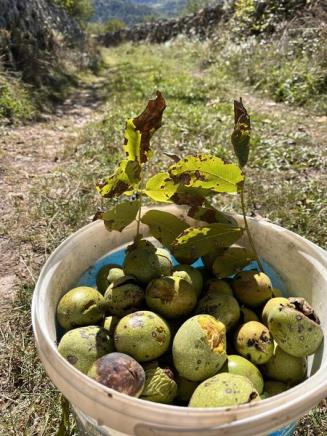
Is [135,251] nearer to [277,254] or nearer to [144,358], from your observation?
[144,358]

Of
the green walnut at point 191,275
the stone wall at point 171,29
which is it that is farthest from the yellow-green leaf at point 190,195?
the stone wall at point 171,29

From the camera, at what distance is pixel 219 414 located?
111cm

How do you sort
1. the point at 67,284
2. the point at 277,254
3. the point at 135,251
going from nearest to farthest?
the point at 135,251
the point at 67,284
the point at 277,254

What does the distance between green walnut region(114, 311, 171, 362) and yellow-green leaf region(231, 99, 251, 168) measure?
65cm

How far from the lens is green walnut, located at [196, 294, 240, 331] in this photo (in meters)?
1.60

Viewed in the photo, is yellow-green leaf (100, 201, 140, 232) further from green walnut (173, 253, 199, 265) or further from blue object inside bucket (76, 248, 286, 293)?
blue object inside bucket (76, 248, 286, 293)

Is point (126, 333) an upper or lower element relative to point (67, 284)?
upper

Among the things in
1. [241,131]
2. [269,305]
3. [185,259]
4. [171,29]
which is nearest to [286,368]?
[269,305]

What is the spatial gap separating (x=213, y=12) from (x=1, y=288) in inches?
456

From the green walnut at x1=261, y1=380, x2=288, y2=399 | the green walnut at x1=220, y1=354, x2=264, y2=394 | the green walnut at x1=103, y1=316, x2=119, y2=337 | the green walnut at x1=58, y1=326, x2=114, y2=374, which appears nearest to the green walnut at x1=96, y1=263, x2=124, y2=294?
the green walnut at x1=103, y1=316, x2=119, y2=337

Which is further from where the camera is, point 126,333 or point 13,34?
point 13,34

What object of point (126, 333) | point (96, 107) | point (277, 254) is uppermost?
point (126, 333)

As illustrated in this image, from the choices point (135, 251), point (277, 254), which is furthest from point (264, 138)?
point (135, 251)

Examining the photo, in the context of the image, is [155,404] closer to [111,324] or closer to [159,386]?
[159,386]
